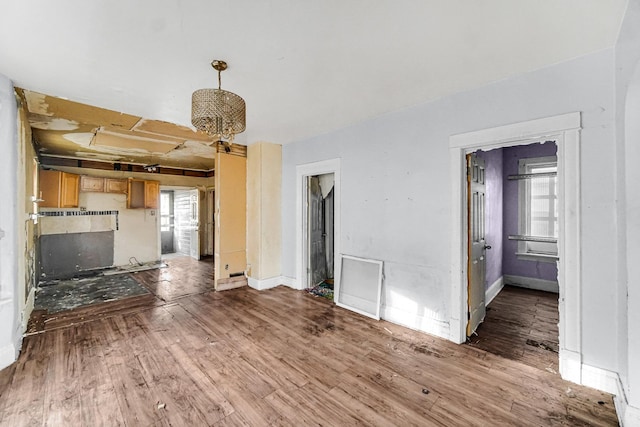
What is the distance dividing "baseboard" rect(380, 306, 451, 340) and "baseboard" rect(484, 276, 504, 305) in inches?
63.1

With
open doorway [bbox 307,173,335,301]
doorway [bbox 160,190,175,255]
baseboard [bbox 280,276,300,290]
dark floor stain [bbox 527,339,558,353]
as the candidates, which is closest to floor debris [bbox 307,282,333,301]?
open doorway [bbox 307,173,335,301]

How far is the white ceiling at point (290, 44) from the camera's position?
5.38 feet

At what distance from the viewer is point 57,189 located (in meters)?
5.40

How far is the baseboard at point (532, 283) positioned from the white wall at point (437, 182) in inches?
113

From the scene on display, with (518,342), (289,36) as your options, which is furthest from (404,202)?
(289,36)

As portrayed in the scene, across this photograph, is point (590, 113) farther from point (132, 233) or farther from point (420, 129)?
point (132, 233)

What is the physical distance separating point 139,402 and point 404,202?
306 cm

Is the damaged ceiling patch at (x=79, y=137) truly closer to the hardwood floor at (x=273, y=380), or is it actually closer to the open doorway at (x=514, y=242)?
the hardwood floor at (x=273, y=380)

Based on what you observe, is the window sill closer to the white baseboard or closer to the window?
the window

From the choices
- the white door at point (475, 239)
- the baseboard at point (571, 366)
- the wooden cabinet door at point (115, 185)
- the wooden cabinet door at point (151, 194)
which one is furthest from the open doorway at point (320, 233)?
the wooden cabinet door at point (115, 185)

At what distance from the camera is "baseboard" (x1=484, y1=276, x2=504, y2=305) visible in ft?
13.4

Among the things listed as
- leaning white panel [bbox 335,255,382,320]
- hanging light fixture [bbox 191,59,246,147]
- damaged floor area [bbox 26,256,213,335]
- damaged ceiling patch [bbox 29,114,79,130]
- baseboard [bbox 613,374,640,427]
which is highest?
damaged ceiling patch [bbox 29,114,79,130]

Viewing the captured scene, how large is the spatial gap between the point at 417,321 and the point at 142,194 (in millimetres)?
6739

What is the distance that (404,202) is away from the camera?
127 inches
